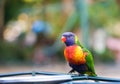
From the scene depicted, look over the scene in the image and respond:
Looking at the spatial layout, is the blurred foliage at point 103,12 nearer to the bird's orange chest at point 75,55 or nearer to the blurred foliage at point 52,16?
the blurred foliage at point 52,16

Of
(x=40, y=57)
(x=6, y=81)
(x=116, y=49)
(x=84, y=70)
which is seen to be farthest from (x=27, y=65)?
(x=6, y=81)

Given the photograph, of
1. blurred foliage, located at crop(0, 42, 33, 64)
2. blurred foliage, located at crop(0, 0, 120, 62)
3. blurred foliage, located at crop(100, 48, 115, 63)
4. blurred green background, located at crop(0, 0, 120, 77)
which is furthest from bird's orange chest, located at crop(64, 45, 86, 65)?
blurred foliage, located at crop(0, 42, 33, 64)

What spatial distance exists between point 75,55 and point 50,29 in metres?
12.3

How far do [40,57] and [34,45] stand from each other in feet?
2.01

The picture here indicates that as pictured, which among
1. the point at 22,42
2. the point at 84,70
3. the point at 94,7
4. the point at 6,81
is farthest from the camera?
the point at 22,42

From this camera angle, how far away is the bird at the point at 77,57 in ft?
9.82

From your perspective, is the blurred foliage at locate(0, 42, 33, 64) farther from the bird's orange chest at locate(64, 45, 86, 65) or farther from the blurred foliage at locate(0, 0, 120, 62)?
the bird's orange chest at locate(64, 45, 86, 65)

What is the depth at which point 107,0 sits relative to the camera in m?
15.2

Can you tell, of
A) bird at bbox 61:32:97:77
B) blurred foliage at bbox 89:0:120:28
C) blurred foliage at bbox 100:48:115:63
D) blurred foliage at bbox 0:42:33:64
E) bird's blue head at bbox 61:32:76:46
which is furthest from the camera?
blurred foliage at bbox 0:42:33:64

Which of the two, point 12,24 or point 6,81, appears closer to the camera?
point 6,81

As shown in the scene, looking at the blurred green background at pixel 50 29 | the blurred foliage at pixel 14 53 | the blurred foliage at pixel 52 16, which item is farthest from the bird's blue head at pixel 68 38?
the blurred foliage at pixel 14 53

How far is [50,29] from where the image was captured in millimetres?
15406

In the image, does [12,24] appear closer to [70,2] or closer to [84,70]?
[70,2]

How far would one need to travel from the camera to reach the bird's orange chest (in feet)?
9.98
